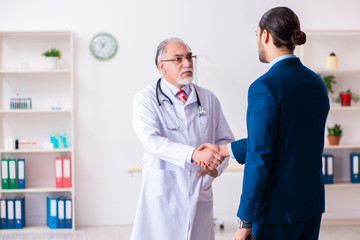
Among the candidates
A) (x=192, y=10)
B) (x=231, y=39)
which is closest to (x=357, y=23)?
(x=231, y=39)

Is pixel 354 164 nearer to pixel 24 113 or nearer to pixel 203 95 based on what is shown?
pixel 203 95

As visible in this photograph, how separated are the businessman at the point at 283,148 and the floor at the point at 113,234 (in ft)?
9.17

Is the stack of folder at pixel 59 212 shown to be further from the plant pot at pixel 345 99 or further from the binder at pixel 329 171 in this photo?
the plant pot at pixel 345 99

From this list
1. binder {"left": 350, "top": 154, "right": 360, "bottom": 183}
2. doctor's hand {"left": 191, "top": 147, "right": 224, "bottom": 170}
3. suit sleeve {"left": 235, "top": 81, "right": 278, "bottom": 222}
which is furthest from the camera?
binder {"left": 350, "top": 154, "right": 360, "bottom": 183}

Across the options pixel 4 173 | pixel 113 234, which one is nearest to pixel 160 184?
pixel 113 234

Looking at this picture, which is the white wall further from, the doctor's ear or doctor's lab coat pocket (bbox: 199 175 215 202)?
doctor's lab coat pocket (bbox: 199 175 215 202)

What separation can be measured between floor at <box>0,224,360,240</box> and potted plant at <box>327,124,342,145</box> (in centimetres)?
87

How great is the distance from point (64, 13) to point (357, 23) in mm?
3127

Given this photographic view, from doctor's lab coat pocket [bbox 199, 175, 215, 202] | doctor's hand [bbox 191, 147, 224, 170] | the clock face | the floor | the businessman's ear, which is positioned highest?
the clock face

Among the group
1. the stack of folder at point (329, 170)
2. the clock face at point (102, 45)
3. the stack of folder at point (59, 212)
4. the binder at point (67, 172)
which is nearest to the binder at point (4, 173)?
the stack of folder at point (59, 212)

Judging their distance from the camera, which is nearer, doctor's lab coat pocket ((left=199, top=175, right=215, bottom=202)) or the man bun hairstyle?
the man bun hairstyle

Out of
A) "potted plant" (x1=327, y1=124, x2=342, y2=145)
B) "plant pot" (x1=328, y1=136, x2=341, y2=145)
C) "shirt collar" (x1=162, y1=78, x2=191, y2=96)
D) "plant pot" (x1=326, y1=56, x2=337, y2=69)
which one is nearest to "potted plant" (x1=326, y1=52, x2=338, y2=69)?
"plant pot" (x1=326, y1=56, x2=337, y2=69)

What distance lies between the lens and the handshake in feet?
7.20

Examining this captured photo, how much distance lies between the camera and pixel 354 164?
16.3 ft
